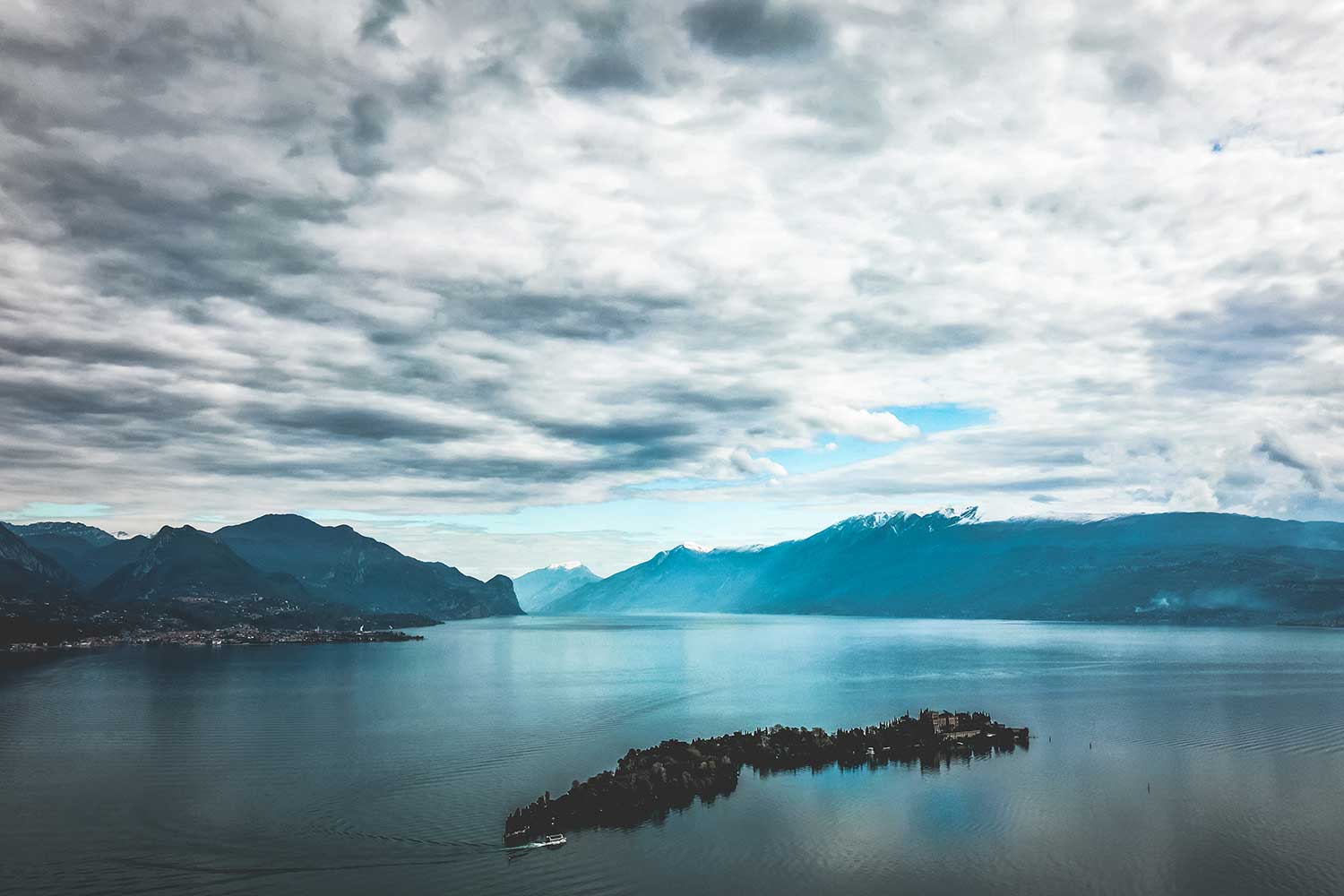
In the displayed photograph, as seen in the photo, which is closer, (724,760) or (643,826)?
(643,826)

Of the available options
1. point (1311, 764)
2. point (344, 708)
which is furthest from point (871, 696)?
point (344, 708)

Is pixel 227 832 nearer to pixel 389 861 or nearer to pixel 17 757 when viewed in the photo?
pixel 389 861

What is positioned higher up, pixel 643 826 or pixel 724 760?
pixel 724 760

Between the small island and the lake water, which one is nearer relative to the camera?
the lake water

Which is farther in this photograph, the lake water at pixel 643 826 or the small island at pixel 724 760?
the small island at pixel 724 760
